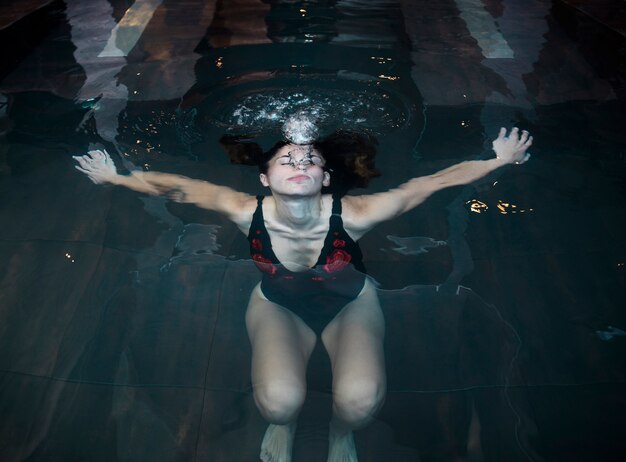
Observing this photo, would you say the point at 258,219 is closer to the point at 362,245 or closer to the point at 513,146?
the point at 362,245

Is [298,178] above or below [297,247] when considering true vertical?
above

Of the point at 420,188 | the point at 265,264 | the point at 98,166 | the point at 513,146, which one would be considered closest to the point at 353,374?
the point at 265,264

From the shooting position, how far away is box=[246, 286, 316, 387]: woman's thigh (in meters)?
1.80

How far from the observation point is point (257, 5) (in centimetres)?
487

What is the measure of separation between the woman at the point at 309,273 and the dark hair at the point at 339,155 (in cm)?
1

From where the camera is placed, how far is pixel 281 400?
1.73 meters

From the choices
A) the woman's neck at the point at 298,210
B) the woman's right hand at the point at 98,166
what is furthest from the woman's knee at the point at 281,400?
the woman's right hand at the point at 98,166

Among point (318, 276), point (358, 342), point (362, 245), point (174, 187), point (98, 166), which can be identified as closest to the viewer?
point (358, 342)

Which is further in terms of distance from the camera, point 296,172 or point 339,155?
point 339,155

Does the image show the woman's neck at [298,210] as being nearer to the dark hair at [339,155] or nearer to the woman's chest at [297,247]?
A: the woman's chest at [297,247]

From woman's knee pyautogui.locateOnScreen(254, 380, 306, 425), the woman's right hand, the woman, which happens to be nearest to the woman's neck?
the woman

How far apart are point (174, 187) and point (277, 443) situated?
140 cm

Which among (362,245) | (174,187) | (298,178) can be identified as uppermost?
(298,178)

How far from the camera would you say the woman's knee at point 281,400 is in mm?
1733
